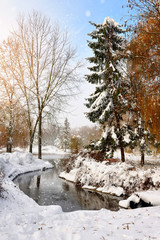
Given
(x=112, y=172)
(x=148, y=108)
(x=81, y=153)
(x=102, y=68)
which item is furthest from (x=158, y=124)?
(x=81, y=153)

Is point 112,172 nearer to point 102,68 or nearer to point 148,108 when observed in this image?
point 148,108

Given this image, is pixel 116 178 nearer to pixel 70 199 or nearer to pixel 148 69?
pixel 70 199

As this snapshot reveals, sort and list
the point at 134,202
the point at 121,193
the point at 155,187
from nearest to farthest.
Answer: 1. the point at 134,202
2. the point at 155,187
3. the point at 121,193

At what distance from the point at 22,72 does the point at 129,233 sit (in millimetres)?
17912

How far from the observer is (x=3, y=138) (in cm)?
2052

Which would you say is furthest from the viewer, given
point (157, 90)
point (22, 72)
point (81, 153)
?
point (22, 72)

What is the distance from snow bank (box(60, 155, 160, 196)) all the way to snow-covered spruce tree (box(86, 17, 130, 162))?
1460mm

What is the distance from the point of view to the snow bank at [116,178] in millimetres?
8812

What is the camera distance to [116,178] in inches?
403

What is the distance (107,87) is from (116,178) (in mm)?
6522

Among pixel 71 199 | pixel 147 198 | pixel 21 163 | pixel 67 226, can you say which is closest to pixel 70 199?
pixel 71 199

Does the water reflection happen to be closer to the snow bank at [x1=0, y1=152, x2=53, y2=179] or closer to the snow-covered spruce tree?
the snow-covered spruce tree

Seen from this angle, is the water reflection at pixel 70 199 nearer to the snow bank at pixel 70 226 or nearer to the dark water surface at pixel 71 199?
the dark water surface at pixel 71 199

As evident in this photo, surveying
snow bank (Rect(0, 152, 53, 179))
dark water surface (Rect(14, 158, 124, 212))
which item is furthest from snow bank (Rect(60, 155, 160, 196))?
snow bank (Rect(0, 152, 53, 179))
